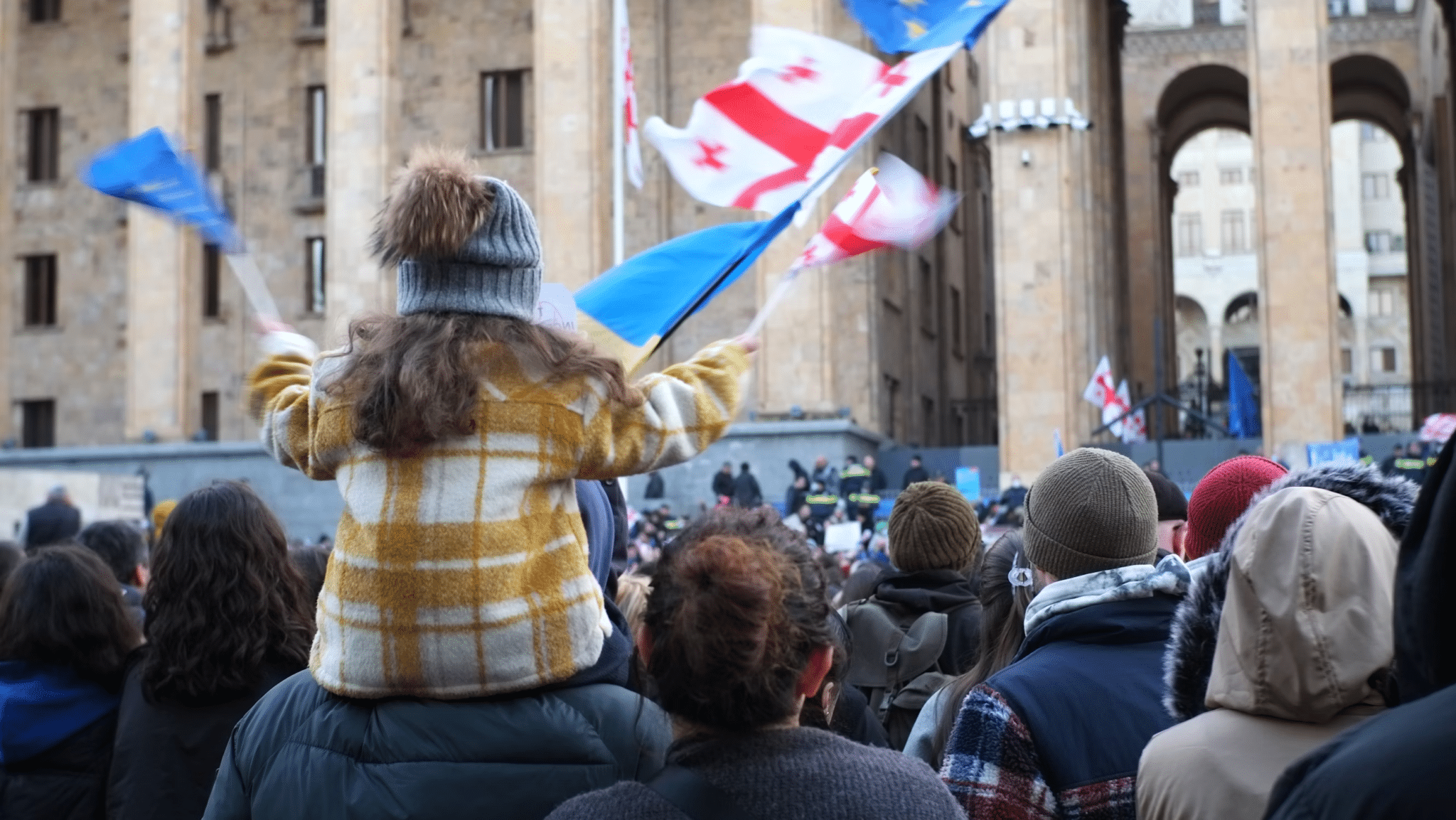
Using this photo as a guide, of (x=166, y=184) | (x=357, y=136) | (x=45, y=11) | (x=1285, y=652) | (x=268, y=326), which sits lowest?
(x=1285, y=652)

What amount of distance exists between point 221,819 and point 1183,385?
35702 mm

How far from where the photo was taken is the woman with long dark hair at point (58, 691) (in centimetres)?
480

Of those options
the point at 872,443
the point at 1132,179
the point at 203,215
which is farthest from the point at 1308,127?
the point at 203,215

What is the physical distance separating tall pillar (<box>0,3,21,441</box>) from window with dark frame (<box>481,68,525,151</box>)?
31.6 ft

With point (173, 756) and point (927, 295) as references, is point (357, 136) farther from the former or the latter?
point (173, 756)

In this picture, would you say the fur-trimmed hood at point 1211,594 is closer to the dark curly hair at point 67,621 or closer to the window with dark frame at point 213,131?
the dark curly hair at point 67,621

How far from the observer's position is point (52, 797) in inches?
188

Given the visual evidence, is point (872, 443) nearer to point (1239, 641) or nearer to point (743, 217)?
point (743, 217)

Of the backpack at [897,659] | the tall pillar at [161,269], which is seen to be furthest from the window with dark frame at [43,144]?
the backpack at [897,659]

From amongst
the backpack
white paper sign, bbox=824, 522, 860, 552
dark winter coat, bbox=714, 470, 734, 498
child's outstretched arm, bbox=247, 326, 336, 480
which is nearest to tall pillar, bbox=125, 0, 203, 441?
dark winter coat, bbox=714, 470, 734, 498

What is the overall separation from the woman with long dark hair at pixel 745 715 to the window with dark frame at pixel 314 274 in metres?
35.7

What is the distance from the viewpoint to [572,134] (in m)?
30.3

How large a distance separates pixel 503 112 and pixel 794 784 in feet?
112

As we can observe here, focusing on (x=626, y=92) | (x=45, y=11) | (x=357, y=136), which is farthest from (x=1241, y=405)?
(x=45, y=11)
